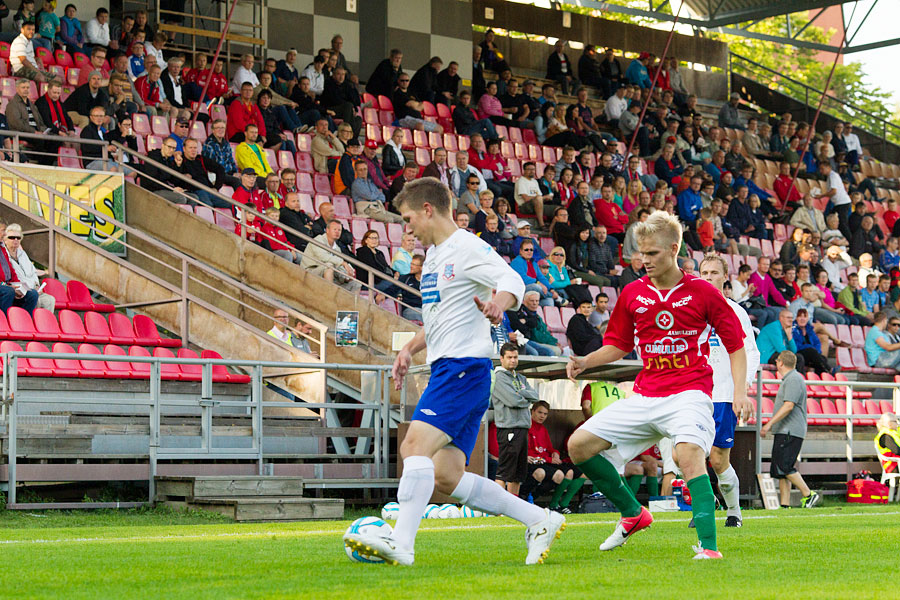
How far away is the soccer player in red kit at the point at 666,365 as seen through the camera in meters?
6.77

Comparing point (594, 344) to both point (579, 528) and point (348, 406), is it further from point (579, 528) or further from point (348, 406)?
point (579, 528)

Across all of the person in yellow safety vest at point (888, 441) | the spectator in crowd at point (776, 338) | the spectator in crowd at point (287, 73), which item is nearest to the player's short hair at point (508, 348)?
the person in yellow safety vest at point (888, 441)

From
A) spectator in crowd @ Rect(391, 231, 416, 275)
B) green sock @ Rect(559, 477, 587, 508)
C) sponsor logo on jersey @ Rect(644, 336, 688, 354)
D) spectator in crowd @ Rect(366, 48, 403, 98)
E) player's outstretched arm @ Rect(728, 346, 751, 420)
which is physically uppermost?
spectator in crowd @ Rect(366, 48, 403, 98)

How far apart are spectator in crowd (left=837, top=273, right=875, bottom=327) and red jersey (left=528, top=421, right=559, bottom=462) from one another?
1189cm

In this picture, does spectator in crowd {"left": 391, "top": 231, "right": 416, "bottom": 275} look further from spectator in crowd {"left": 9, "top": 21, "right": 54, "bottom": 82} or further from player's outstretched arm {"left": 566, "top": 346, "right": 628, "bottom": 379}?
player's outstretched arm {"left": 566, "top": 346, "right": 628, "bottom": 379}

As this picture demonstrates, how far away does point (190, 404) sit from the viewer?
501 inches

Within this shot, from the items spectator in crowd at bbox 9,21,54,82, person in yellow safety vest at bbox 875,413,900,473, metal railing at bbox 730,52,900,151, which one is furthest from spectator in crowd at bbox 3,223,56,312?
metal railing at bbox 730,52,900,151

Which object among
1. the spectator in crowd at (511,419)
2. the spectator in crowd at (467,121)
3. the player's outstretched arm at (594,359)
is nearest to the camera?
the player's outstretched arm at (594,359)

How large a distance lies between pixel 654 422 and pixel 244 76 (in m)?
16.6

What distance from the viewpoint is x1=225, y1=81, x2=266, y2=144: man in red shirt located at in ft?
66.4

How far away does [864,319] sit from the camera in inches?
955

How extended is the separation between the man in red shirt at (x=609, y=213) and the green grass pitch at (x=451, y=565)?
13063 millimetres

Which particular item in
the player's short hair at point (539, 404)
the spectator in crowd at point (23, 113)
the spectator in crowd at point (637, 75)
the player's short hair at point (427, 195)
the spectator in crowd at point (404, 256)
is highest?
the spectator in crowd at point (637, 75)

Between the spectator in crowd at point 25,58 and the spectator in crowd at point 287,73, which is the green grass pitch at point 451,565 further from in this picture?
the spectator in crowd at point 287,73
